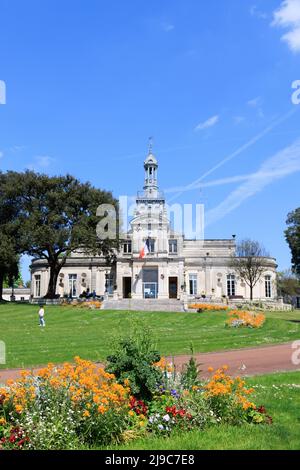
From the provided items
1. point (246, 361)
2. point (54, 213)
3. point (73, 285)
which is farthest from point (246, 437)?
point (73, 285)

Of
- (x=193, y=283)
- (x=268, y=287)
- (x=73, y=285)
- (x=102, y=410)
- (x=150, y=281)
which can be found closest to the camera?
(x=102, y=410)

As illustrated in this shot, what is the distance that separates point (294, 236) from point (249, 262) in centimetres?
1261

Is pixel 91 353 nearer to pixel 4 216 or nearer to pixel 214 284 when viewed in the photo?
pixel 4 216

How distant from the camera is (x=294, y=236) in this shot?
50.8 meters

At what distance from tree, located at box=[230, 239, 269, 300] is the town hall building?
6.37 feet

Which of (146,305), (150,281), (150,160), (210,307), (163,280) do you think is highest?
(150,160)

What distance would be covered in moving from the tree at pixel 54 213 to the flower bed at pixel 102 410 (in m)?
41.7

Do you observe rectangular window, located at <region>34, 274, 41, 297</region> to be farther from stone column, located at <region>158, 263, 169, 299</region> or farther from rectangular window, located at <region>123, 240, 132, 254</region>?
stone column, located at <region>158, 263, 169, 299</region>

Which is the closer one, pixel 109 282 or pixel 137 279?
pixel 137 279

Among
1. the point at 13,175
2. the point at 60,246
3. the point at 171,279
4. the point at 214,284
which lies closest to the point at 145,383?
the point at 60,246

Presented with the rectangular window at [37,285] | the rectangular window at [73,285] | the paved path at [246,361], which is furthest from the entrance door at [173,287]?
the paved path at [246,361]

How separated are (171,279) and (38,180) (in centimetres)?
2225

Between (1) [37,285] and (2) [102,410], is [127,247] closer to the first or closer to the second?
(1) [37,285]

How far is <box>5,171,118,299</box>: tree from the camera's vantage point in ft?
164
